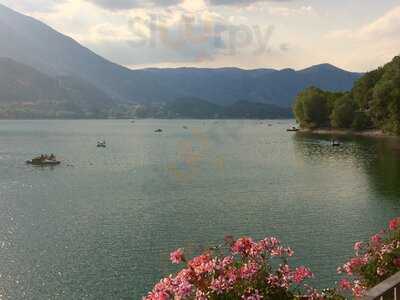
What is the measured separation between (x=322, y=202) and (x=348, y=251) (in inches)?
1052

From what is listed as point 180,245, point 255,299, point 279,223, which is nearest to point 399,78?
point 279,223

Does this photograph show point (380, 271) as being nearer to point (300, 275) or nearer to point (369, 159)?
point (300, 275)

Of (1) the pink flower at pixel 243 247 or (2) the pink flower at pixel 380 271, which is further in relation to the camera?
(2) the pink flower at pixel 380 271

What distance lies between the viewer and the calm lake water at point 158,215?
43656mm

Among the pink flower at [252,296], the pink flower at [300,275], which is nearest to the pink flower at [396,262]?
the pink flower at [300,275]

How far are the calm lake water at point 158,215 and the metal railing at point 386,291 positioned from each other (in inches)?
1063

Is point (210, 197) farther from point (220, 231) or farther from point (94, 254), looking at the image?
point (94, 254)

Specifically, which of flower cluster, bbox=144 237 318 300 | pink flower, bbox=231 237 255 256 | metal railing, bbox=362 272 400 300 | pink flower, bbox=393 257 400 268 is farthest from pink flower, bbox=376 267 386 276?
pink flower, bbox=231 237 255 256

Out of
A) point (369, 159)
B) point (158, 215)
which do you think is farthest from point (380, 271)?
point (369, 159)

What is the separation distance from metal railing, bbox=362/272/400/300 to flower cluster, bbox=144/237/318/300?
98.6 inches

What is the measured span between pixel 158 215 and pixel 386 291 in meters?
55.2

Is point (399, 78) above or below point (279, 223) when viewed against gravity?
above

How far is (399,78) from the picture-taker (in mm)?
174250

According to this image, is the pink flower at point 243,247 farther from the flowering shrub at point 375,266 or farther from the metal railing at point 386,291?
the flowering shrub at point 375,266
